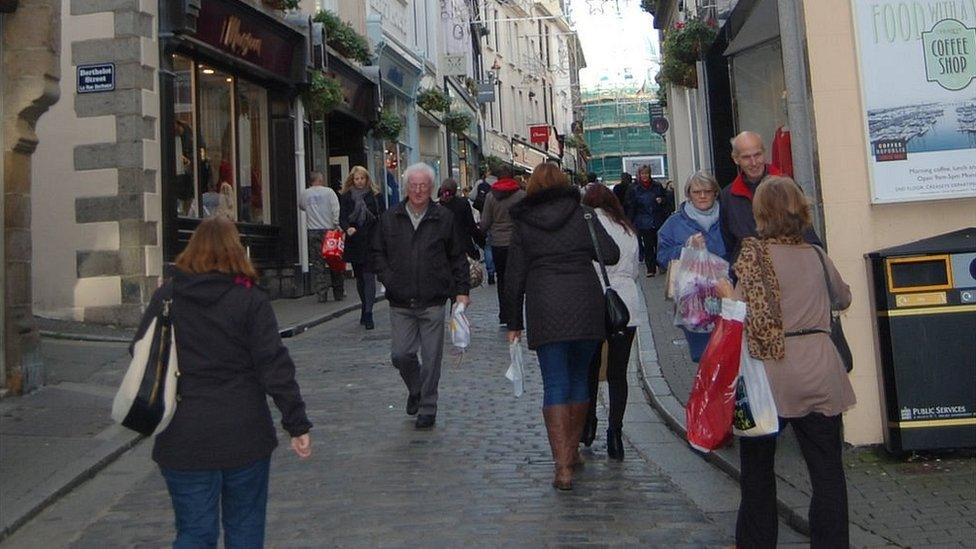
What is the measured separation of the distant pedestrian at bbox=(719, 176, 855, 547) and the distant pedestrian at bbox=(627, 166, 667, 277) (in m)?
13.8

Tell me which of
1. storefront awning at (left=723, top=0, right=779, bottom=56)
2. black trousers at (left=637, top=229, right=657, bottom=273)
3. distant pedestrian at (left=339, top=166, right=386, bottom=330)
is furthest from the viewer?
black trousers at (left=637, top=229, right=657, bottom=273)

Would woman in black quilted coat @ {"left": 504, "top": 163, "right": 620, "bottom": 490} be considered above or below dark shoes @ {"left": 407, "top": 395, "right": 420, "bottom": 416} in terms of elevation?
above

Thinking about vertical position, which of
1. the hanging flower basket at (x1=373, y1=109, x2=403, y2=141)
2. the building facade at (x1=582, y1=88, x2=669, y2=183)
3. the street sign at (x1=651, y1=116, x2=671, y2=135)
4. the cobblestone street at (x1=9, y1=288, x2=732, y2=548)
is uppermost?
the building facade at (x1=582, y1=88, x2=669, y2=183)

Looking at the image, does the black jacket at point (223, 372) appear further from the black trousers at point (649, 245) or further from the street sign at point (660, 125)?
the street sign at point (660, 125)

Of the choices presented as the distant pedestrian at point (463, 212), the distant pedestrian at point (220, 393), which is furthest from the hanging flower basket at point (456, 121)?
the distant pedestrian at point (220, 393)

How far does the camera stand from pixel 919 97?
670 cm

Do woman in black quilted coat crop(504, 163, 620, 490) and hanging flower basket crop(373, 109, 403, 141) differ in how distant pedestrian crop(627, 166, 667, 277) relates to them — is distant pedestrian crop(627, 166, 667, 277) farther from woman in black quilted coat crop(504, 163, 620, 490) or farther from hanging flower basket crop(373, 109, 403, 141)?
woman in black quilted coat crop(504, 163, 620, 490)

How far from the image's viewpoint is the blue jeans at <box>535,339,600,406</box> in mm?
6578

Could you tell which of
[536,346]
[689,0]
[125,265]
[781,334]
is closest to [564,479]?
[536,346]

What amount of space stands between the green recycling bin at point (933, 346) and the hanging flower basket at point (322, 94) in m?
13.9

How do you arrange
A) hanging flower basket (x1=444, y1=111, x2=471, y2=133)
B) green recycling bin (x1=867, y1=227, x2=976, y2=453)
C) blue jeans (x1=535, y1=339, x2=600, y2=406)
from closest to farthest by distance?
1. green recycling bin (x1=867, y1=227, x2=976, y2=453)
2. blue jeans (x1=535, y1=339, x2=600, y2=406)
3. hanging flower basket (x1=444, y1=111, x2=471, y2=133)

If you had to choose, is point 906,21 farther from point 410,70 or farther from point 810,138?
point 410,70

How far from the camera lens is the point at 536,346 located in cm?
660

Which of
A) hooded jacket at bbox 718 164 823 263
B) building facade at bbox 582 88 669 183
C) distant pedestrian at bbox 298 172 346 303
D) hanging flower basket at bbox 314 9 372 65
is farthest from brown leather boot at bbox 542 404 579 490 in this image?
building facade at bbox 582 88 669 183
